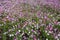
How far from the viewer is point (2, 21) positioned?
7.49 metres

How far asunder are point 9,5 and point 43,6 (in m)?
1.97

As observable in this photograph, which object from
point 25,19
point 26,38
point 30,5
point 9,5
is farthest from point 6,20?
point 30,5

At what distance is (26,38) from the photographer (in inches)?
264

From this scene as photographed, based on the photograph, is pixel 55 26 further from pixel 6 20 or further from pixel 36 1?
pixel 36 1

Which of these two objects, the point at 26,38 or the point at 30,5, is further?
the point at 30,5

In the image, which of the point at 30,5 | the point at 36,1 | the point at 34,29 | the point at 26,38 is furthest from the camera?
the point at 36,1

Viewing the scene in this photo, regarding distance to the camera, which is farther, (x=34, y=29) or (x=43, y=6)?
(x=43, y=6)

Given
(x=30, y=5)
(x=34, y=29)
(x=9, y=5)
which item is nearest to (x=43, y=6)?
(x=30, y=5)

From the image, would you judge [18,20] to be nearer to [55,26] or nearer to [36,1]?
[55,26]

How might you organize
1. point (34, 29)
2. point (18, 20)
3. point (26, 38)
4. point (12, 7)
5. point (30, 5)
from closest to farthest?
point (26, 38)
point (34, 29)
point (18, 20)
point (12, 7)
point (30, 5)

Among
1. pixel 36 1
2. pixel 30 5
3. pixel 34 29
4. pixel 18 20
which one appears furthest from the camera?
pixel 36 1

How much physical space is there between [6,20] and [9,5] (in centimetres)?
269

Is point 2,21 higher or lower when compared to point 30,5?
higher

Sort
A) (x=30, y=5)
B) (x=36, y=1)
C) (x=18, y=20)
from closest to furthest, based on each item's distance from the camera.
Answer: (x=18, y=20) < (x=30, y=5) < (x=36, y=1)
